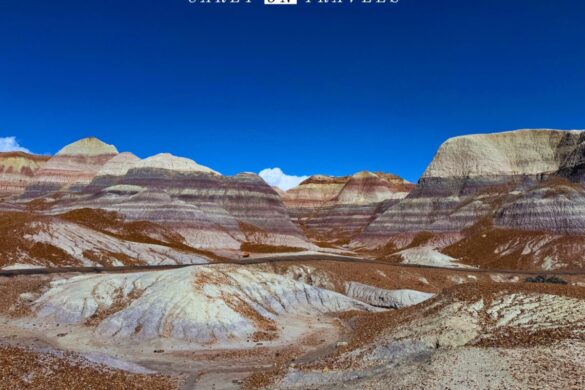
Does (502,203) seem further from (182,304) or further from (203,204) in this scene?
(182,304)

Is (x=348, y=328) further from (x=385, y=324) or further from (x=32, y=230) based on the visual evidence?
(x=32, y=230)

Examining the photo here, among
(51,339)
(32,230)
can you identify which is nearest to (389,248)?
(32,230)

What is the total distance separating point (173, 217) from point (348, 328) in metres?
89.9

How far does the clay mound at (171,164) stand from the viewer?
539 ft

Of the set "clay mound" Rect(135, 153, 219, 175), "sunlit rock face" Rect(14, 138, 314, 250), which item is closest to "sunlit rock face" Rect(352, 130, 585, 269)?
"sunlit rock face" Rect(14, 138, 314, 250)

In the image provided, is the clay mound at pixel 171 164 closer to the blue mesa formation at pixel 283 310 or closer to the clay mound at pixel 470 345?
the blue mesa formation at pixel 283 310

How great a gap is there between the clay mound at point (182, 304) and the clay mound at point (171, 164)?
116742 mm

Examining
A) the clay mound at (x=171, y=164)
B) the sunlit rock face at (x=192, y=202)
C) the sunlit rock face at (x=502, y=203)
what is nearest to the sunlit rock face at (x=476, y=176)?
the sunlit rock face at (x=502, y=203)

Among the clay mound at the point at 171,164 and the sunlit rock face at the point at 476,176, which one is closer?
the sunlit rock face at the point at 476,176

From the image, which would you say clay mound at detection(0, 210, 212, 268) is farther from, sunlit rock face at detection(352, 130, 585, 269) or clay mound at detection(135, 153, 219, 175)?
clay mound at detection(135, 153, 219, 175)

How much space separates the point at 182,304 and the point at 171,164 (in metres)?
133

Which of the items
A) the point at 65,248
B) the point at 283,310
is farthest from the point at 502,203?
the point at 65,248

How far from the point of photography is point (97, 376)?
85.9 ft

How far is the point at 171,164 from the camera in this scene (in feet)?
550
